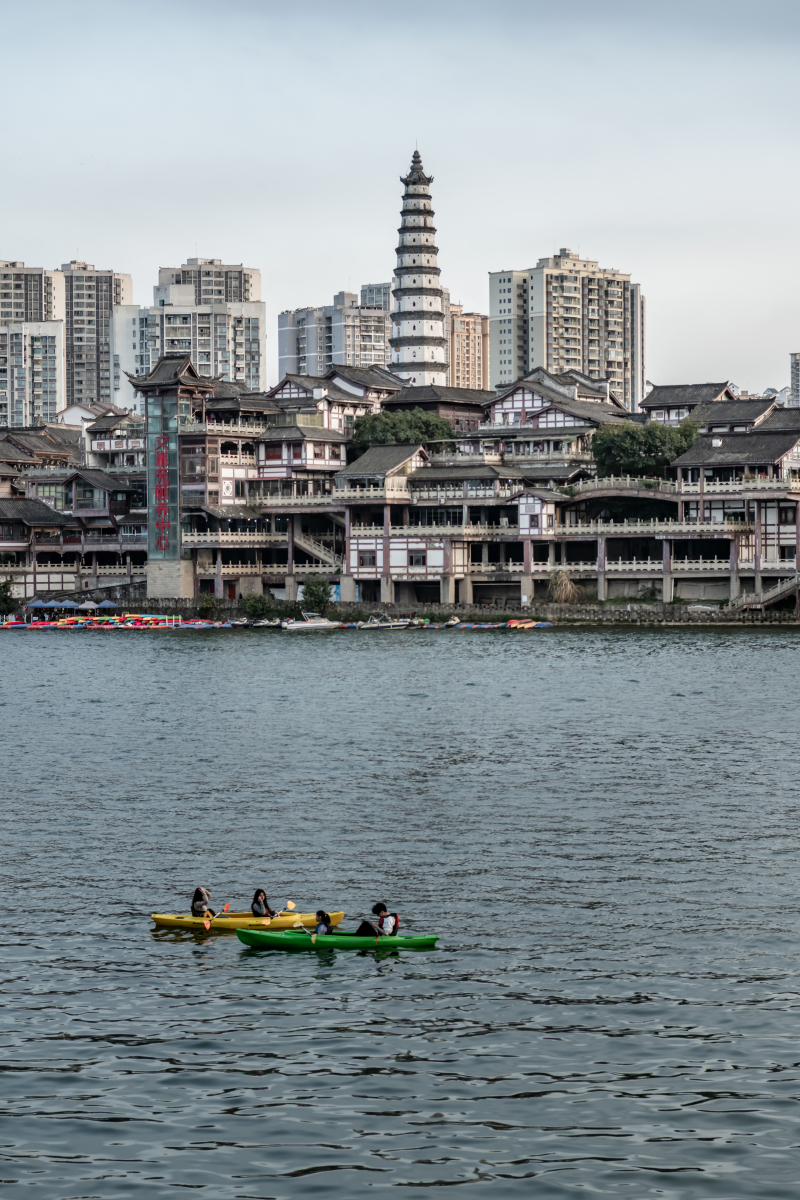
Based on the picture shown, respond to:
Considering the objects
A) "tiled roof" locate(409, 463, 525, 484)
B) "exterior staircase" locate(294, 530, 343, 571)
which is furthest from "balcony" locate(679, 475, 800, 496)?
"exterior staircase" locate(294, 530, 343, 571)

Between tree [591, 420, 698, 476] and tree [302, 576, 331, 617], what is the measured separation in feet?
76.7

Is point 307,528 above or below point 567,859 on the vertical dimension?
above

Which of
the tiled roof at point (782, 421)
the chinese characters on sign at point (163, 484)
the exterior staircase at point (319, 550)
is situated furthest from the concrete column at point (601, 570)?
the chinese characters on sign at point (163, 484)

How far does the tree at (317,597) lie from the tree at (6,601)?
2757 centimetres

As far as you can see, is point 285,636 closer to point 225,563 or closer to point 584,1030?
point 225,563

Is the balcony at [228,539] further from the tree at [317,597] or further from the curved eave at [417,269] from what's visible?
the curved eave at [417,269]

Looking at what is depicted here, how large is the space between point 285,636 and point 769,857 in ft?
255

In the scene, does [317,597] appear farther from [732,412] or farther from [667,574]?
[732,412]

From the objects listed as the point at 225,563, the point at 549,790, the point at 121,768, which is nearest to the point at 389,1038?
the point at 549,790

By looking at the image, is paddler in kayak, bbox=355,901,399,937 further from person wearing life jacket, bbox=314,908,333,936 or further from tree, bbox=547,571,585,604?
tree, bbox=547,571,585,604

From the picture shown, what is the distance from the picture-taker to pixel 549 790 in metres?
44.9

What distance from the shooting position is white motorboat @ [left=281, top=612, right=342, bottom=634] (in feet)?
376

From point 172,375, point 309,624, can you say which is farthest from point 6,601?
point 309,624

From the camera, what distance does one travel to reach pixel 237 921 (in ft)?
98.8
